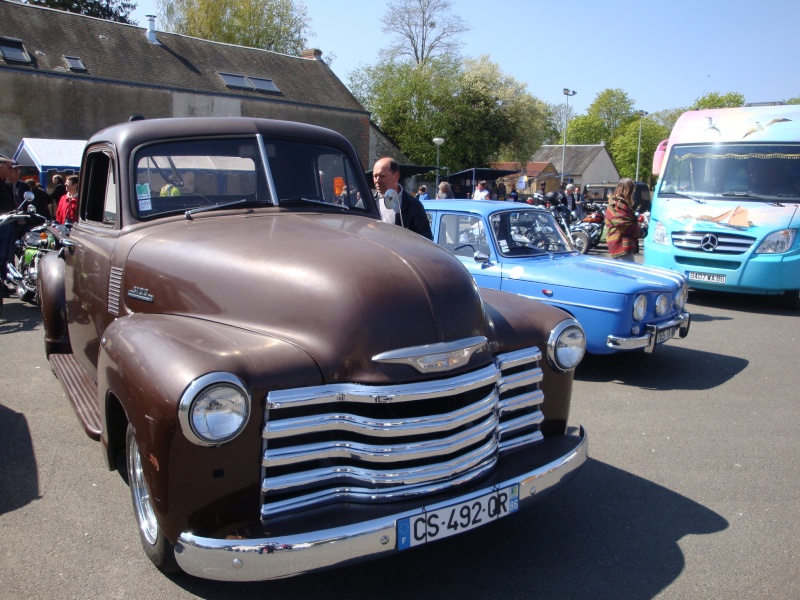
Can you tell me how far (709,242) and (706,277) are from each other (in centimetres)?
53

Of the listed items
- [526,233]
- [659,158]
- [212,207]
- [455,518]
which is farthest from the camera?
[659,158]

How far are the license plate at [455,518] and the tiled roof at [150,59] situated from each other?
88.2ft

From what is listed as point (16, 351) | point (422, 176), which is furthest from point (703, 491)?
point (422, 176)

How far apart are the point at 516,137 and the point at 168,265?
40241 mm

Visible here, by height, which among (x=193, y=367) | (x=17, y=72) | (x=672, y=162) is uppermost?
(x=17, y=72)

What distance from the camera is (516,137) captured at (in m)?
41.4

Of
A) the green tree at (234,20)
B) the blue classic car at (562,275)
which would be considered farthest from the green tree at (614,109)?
the blue classic car at (562,275)

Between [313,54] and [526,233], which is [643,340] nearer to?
[526,233]

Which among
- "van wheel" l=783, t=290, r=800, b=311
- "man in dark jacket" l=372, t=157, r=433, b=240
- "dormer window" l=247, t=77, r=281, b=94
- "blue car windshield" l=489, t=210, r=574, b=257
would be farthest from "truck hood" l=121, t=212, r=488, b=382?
"dormer window" l=247, t=77, r=281, b=94

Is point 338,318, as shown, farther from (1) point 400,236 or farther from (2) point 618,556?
(2) point 618,556

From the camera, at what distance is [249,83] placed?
30641mm

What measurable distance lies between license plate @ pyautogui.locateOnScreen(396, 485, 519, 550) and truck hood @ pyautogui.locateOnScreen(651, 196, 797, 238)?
334 inches

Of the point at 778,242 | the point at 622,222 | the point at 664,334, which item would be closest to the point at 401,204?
the point at 664,334

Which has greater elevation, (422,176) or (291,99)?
(291,99)
